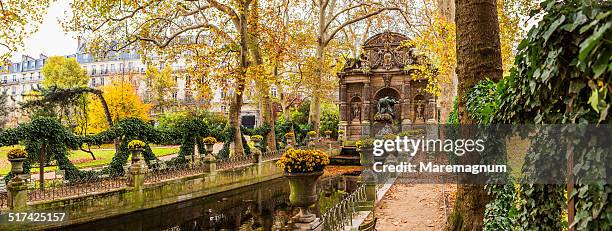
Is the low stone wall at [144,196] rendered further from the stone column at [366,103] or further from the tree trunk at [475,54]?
the stone column at [366,103]

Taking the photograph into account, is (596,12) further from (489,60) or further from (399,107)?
(399,107)

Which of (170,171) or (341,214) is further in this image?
(170,171)

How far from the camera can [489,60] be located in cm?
650

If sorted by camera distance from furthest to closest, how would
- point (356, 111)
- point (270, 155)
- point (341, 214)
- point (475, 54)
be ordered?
point (356, 111) → point (270, 155) → point (341, 214) → point (475, 54)

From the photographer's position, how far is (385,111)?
31.8m

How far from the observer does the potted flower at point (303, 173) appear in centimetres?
938

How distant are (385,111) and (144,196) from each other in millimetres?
21519

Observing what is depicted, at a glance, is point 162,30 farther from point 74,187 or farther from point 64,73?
point 64,73

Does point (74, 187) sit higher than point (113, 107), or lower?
lower

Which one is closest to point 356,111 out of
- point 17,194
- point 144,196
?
point 144,196

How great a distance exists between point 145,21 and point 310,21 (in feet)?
43.9

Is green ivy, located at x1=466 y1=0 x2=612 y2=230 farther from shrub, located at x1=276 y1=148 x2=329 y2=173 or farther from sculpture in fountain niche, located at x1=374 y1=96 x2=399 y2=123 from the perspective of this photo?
sculpture in fountain niche, located at x1=374 y1=96 x2=399 y2=123

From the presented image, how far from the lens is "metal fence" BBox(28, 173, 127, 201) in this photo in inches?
475

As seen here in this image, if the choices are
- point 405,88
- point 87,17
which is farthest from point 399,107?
point 87,17
